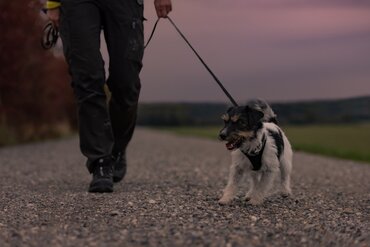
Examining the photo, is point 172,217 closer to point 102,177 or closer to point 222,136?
point 222,136

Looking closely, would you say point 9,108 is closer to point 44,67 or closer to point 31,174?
point 44,67

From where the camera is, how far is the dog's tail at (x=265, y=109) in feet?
17.4

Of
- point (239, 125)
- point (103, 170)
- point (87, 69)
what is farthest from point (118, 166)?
point (239, 125)

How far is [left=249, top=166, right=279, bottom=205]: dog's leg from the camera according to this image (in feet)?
16.5

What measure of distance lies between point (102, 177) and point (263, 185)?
148 centimetres

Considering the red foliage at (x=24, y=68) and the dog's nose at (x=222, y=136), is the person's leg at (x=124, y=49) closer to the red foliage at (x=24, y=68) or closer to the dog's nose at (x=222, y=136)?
the dog's nose at (x=222, y=136)

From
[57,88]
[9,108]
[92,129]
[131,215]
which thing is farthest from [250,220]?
[57,88]

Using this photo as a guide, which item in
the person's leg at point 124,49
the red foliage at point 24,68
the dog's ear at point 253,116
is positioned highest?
the person's leg at point 124,49

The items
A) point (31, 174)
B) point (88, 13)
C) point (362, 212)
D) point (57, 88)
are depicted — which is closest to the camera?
point (362, 212)

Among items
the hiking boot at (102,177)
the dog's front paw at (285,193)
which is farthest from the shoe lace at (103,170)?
the dog's front paw at (285,193)

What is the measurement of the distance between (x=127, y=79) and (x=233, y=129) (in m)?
1.25

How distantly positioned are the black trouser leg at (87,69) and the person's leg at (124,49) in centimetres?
14

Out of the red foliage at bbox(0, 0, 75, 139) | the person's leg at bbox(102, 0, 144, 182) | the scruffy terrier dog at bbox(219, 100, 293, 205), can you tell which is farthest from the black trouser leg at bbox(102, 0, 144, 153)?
the red foliage at bbox(0, 0, 75, 139)

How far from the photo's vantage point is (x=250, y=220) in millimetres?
4215
